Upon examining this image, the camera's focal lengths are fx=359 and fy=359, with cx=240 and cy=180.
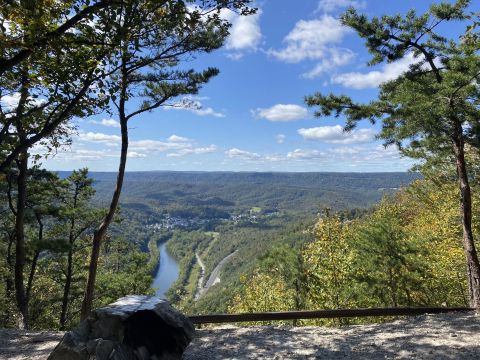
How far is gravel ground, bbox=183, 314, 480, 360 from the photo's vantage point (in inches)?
232

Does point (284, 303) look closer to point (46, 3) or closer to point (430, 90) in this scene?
point (430, 90)

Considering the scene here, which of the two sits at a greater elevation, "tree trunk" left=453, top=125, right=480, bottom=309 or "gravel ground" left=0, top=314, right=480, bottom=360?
"tree trunk" left=453, top=125, right=480, bottom=309

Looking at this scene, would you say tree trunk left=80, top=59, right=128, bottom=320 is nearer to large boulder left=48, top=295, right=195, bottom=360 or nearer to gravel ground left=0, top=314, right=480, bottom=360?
gravel ground left=0, top=314, right=480, bottom=360

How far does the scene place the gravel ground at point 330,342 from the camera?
5.94 m

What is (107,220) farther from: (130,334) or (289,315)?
(289,315)

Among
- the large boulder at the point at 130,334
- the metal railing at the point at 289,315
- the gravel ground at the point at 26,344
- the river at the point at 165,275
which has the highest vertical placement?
the large boulder at the point at 130,334

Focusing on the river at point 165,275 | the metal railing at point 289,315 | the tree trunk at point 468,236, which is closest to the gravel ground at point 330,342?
the metal railing at point 289,315

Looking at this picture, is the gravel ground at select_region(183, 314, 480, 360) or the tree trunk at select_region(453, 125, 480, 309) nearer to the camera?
the gravel ground at select_region(183, 314, 480, 360)

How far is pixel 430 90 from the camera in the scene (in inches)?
306

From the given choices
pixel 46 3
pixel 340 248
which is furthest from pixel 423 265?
pixel 46 3

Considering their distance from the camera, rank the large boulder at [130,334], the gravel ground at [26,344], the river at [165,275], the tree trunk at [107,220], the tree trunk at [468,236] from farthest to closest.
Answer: the river at [165,275]
the tree trunk at [107,220]
the tree trunk at [468,236]
the gravel ground at [26,344]
the large boulder at [130,334]

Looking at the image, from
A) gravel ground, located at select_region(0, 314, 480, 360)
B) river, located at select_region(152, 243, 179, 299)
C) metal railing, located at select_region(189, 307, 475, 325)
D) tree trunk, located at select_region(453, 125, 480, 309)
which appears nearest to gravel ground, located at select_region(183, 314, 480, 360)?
gravel ground, located at select_region(0, 314, 480, 360)

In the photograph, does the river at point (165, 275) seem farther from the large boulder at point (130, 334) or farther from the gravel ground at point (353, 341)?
the large boulder at point (130, 334)

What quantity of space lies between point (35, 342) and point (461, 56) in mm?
10812
